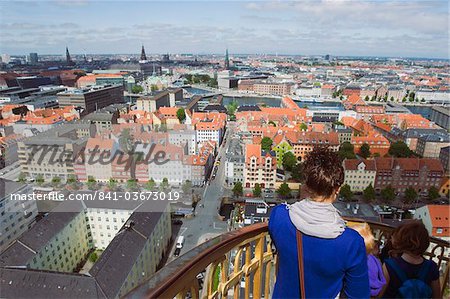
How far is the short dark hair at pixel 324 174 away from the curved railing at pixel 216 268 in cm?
24

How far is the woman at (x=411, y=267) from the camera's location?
821mm

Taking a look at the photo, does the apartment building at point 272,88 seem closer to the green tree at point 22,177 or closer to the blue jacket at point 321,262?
the green tree at point 22,177

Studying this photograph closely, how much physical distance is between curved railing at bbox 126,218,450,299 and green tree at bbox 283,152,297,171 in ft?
33.3

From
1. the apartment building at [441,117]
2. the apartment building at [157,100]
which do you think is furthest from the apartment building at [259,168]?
the apartment building at [441,117]

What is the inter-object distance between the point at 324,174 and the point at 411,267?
1.49ft

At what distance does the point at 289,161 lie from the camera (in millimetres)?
11188

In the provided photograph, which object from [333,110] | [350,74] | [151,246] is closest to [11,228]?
[151,246]

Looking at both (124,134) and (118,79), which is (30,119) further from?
(118,79)

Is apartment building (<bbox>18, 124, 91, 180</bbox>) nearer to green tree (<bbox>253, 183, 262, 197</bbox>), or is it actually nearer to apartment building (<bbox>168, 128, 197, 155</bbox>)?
apartment building (<bbox>168, 128, 197, 155</bbox>)

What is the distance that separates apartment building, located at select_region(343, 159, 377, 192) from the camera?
9891 millimetres

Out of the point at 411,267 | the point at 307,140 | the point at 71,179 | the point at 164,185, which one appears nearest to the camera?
the point at 411,267

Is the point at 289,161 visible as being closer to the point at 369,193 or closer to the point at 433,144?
the point at 369,193

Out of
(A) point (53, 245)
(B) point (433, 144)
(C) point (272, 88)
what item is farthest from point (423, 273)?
(C) point (272, 88)

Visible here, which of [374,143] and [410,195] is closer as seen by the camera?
[410,195]
